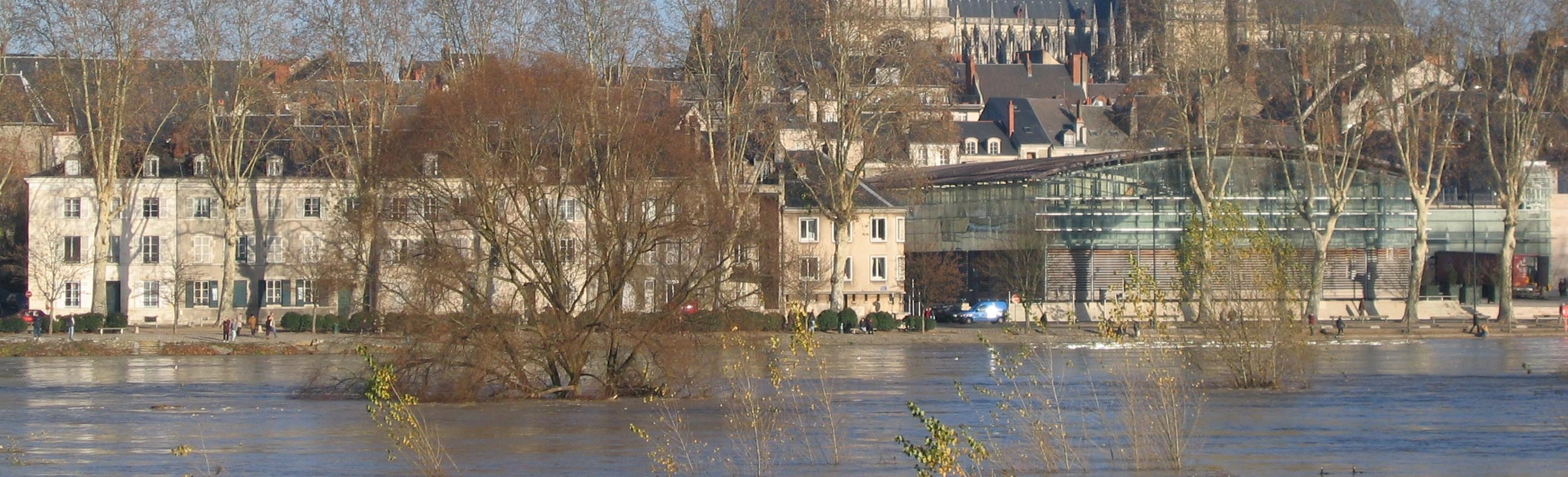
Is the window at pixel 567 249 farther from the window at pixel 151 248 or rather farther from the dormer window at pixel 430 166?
the window at pixel 151 248

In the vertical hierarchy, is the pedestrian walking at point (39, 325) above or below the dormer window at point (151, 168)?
below

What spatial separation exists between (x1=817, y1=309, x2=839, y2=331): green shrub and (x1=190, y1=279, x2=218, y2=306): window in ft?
89.3

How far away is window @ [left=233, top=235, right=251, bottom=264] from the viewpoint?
83625 mm

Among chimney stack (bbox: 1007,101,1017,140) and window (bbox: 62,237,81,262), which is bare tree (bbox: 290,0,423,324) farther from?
chimney stack (bbox: 1007,101,1017,140)

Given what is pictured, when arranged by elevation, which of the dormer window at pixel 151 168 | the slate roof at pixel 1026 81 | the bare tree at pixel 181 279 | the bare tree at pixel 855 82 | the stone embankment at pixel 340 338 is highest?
the slate roof at pixel 1026 81

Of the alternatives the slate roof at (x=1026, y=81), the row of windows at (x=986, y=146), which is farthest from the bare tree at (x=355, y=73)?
the slate roof at (x=1026, y=81)

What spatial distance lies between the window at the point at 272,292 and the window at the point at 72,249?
7734mm

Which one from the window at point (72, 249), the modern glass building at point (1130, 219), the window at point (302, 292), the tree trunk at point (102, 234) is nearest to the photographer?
the tree trunk at point (102, 234)

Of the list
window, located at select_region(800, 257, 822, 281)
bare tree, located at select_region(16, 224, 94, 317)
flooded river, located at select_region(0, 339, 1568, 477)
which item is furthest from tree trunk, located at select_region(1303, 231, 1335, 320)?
bare tree, located at select_region(16, 224, 94, 317)

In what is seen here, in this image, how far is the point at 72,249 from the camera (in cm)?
8175

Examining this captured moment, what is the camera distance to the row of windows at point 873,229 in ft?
282

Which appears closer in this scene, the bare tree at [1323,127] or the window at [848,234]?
the window at [848,234]

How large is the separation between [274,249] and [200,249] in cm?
315

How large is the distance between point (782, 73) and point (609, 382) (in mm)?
42483
